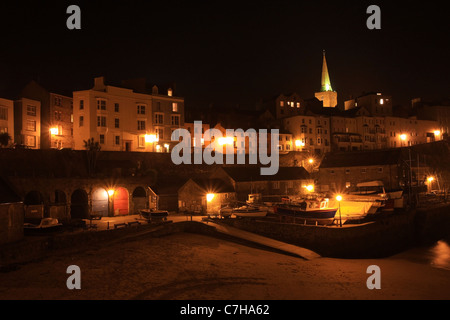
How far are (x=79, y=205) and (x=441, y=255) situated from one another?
1310 inches

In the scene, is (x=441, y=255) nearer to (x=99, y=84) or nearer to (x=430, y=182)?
(x=430, y=182)

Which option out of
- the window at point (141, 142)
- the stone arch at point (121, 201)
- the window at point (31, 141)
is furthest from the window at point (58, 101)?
the stone arch at point (121, 201)

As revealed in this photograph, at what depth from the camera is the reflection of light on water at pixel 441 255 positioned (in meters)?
27.7

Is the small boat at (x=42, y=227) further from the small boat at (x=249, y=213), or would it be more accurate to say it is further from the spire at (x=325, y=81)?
the spire at (x=325, y=81)

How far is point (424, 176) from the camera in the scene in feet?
186

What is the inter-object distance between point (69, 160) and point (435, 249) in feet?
122

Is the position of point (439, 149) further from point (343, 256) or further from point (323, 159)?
point (343, 256)

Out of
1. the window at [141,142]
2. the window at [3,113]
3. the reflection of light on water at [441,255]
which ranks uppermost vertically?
the window at [3,113]

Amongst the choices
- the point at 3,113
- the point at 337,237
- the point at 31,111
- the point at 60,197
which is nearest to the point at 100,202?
the point at 60,197

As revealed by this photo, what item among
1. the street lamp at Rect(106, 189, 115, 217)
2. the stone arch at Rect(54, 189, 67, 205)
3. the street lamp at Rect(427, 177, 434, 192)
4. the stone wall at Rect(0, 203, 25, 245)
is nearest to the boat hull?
the street lamp at Rect(106, 189, 115, 217)

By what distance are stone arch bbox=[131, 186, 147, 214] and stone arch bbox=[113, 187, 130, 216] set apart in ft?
2.58

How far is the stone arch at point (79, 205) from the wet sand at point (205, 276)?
42.0ft
